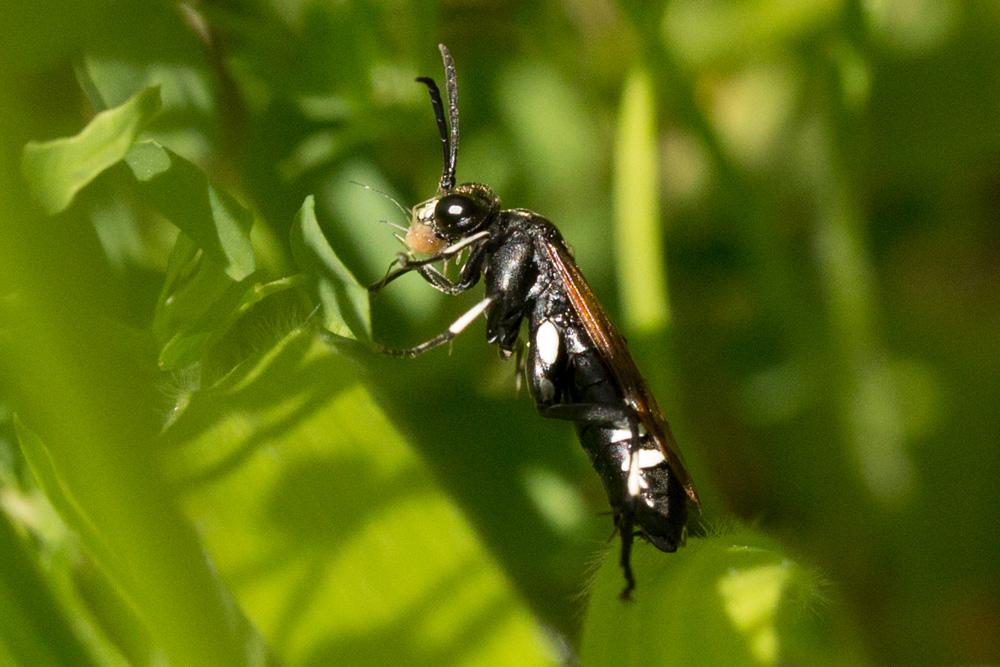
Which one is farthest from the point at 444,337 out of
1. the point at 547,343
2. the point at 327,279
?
the point at 327,279

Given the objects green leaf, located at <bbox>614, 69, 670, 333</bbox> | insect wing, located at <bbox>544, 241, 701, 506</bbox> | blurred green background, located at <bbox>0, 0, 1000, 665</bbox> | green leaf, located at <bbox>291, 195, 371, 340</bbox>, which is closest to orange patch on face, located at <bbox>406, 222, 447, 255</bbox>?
blurred green background, located at <bbox>0, 0, 1000, 665</bbox>

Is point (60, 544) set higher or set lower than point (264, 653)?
higher

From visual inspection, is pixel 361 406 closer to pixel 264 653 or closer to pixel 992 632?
pixel 264 653

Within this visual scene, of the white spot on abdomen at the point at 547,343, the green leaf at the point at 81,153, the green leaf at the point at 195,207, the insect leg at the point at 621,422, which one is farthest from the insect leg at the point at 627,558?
the green leaf at the point at 81,153

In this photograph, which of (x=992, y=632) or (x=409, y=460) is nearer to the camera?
(x=409, y=460)

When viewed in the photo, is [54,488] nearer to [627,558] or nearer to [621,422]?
[627,558]

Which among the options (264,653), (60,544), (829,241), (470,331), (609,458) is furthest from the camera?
(829,241)

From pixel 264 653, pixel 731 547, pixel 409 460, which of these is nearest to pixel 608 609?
pixel 731 547

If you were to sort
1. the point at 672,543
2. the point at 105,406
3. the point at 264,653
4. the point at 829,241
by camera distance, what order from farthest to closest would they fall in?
the point at 829,241 < the point at 672,543 < the point at 264,653 < the point at 105,406
